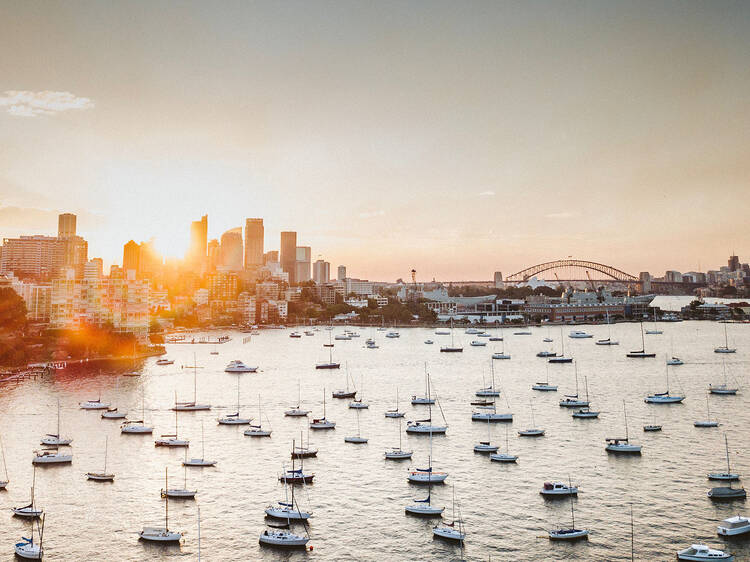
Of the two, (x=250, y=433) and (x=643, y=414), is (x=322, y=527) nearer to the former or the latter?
(x=250, y=433)

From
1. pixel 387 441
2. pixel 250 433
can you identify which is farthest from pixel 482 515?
pixel 250 433

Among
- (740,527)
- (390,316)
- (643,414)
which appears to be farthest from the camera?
(390,316)

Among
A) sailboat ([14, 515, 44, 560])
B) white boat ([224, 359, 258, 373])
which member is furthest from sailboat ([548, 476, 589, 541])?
white boat ([224, 359, 258, 373])

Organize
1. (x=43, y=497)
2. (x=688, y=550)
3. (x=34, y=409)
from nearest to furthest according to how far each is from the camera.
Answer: (x=688, y=550) < (x=43, y=497) < (x=34, y=409)

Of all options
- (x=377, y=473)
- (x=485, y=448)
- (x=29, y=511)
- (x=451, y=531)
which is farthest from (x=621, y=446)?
(x=29, y=511)

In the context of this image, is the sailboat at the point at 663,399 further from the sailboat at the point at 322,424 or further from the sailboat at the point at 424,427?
the sailboat at the point at 322,424
